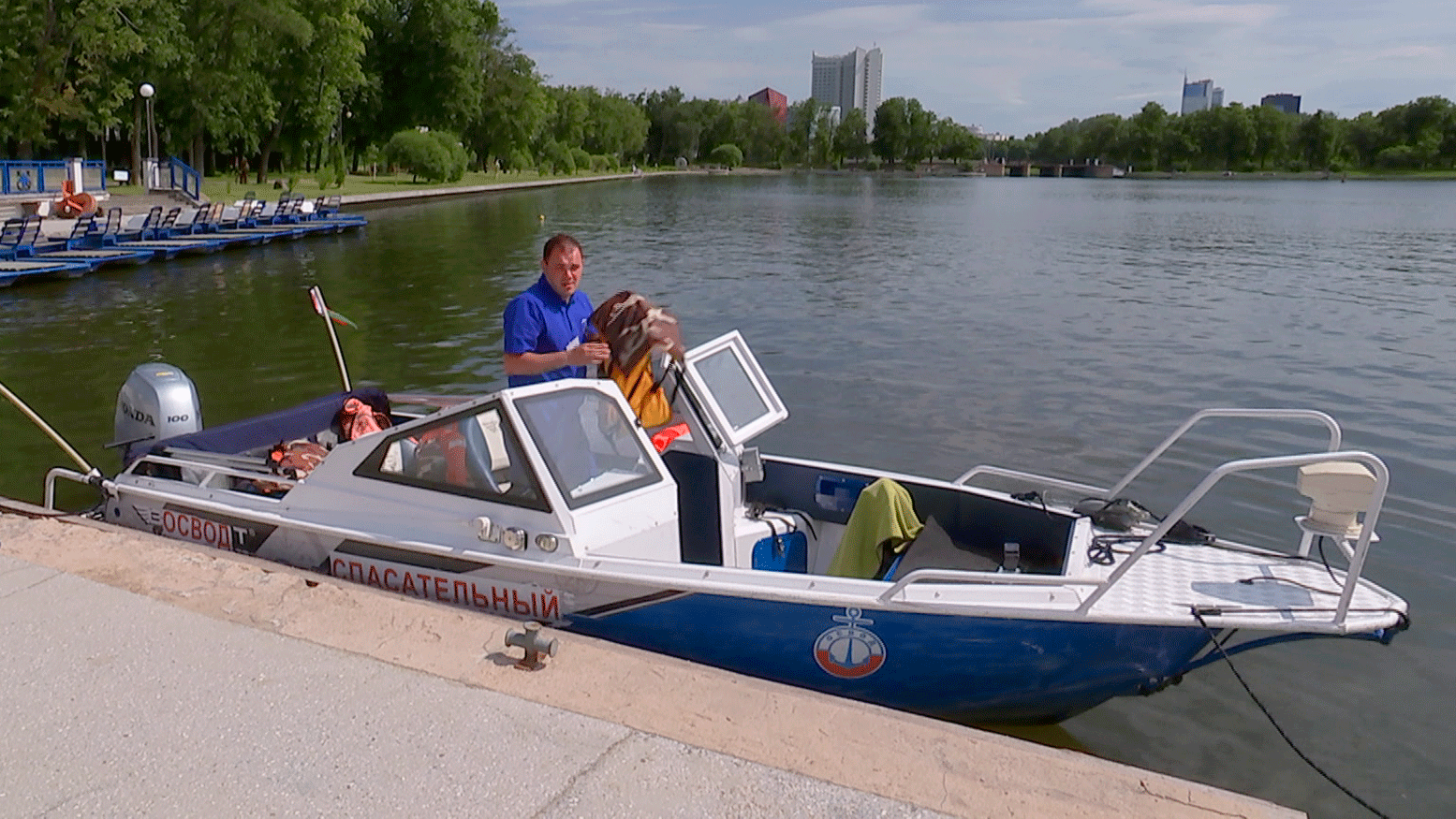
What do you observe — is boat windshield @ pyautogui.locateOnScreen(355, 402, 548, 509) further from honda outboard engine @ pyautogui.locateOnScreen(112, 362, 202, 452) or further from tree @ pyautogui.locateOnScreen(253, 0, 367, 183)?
tree @ pyautogui.locateOnScreen(253, 0, 367, 183)

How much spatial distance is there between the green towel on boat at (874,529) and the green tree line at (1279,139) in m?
172

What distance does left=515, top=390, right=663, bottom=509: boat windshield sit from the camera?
17.5 ft

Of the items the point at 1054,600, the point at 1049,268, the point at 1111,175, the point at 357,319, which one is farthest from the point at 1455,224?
the point at 1111,175

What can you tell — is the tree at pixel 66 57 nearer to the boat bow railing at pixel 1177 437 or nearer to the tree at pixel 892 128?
the boat bow railing at pixel 1177 437

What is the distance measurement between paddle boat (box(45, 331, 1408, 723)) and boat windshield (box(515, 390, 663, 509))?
11 mm

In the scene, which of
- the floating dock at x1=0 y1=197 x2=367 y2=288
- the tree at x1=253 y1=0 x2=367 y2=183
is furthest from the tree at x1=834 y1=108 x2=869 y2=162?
the floating dock at x1=0 y1=197 x2=367 y2=288

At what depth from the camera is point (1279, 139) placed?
163 m

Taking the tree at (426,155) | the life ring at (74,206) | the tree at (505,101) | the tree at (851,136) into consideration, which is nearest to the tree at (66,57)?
the life ring at (74,206)

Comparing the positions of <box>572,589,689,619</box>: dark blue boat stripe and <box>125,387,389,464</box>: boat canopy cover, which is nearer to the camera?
<box>572,589,689,619</box>: dark blue boat stripe

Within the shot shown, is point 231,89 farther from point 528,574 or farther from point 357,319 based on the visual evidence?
point 528,574

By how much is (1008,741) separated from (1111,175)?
188974 mm

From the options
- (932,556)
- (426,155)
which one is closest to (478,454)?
(932,556)

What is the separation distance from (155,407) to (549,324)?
346 centimetres

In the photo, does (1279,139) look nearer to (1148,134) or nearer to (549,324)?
(1148,134)
